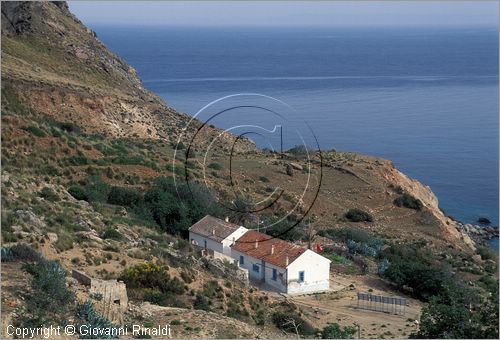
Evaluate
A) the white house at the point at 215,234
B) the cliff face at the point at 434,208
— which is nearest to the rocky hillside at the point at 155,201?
the cliff face at the point at 434,208

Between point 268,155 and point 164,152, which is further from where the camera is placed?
point 268,155

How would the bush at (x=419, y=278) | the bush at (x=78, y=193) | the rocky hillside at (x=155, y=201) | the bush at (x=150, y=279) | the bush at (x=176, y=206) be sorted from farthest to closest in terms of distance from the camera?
the bush at (x=176, y=206)
the bush at (x=78, y=193)
the bush at (x=419, y=278)
the rocky hillside at (x=155, y=201)
the bush at (x=150, y=279)

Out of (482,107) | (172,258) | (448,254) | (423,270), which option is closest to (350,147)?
(482,107)

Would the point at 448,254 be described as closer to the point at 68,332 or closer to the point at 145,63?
the point at 68,332

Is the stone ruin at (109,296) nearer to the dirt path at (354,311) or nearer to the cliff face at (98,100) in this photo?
the dirt path at (354,311)

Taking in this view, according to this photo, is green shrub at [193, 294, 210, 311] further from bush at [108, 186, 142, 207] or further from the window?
bush at [108, 186, 142, 207]

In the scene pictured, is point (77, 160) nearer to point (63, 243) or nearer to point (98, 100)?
point (63, 243)
